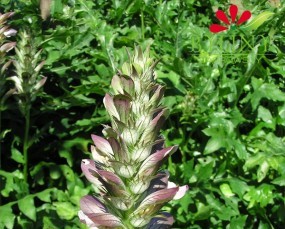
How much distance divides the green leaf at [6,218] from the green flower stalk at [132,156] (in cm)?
149

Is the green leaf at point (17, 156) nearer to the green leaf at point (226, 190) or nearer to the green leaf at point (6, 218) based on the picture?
the green leaf at point (6, 218)

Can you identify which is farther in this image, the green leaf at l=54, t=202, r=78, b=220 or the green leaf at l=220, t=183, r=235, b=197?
the green leaf at l=220, t=183, r=235, b=197

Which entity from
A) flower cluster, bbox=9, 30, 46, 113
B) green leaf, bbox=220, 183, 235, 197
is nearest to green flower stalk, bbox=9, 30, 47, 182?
flower cluster, bbox=9, 30, 46, 113

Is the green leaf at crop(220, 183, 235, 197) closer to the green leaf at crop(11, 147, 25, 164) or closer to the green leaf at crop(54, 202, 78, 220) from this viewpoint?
the green leaf at crop(54, 202, 78, 220)

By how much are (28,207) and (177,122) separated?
3.77 ft

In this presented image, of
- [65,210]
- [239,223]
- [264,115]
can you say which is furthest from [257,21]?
[65,210]

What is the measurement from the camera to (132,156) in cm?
120

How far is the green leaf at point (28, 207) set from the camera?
108 inches

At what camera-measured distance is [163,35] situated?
14.0 feet

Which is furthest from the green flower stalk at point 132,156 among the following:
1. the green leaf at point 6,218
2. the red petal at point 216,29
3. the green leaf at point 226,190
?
the red petal at point 216,29

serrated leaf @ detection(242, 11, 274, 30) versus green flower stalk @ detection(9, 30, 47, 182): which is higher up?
green flower stalk @ detection(9, 30, 47, 182)

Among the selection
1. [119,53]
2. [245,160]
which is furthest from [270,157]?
[119,53]

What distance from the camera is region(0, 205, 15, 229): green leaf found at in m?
2.65

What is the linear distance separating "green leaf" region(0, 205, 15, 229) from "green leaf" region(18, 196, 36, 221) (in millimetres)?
62
